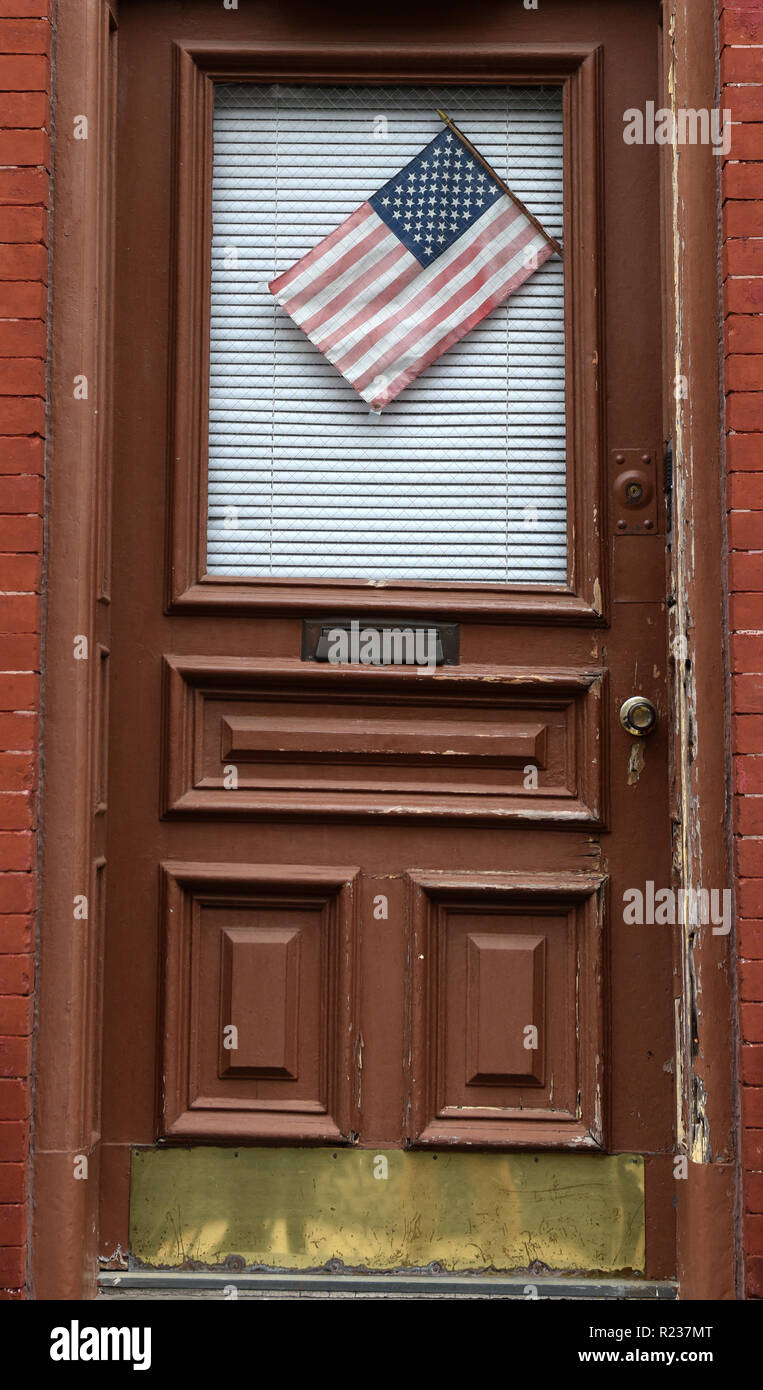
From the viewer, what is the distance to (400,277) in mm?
3023

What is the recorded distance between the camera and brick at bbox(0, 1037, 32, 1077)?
269cm

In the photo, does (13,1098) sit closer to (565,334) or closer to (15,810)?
(15,810)

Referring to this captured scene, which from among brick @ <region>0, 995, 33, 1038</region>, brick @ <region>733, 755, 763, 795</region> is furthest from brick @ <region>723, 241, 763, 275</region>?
brick @ <region>0, 995, 33, 1038</region>

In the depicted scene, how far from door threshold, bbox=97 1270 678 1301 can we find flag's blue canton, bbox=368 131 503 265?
2.49m

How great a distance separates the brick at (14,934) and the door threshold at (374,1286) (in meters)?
0.87

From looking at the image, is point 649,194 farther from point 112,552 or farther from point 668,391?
point 112,552

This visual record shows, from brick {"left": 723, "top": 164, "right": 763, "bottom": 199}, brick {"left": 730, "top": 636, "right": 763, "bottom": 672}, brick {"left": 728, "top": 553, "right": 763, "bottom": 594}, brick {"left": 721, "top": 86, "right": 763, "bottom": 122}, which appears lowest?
brick {"left": 730, "top": 636, "right": 763, "bottom": 672}

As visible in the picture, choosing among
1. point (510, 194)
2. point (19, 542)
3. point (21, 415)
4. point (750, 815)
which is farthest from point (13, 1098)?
point (510, 194)

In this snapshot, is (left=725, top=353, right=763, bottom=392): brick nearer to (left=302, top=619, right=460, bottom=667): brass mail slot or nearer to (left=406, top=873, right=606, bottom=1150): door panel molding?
(left=302, top=619, right=460, bottom=667): brass mail slot

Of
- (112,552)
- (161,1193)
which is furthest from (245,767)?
(161,1193)

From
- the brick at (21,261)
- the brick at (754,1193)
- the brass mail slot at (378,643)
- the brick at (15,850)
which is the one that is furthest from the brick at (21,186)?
the brick at (754,1193)

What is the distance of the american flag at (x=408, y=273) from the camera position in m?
3.03

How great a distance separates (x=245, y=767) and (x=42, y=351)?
1.10m

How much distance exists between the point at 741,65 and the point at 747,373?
0.71 metres
